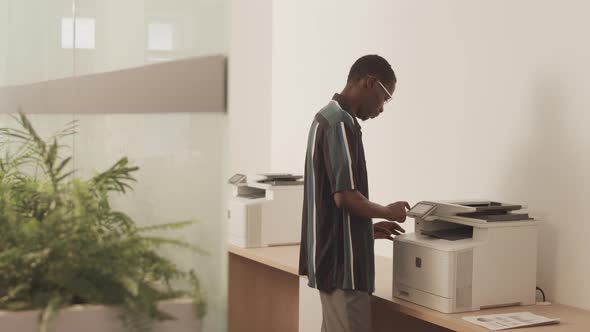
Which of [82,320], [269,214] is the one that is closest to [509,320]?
[82,320]

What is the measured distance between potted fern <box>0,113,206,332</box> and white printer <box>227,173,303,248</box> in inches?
Answer: 111

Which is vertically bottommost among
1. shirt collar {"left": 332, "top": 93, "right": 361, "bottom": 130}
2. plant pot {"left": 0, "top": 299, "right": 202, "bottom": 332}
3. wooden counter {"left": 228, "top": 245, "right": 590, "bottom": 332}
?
wooden counter {"left": 228, "top": 245, "right": 590, "bottom": 332}

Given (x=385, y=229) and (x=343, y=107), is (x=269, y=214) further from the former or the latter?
(x=343, y=107)

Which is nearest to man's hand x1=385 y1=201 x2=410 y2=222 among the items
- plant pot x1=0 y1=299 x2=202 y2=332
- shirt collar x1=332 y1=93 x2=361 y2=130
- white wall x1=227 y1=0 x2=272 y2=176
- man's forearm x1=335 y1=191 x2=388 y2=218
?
man's forearm x1=335 y1=191 x2=388 y2=218

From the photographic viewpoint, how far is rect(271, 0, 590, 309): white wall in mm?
2670

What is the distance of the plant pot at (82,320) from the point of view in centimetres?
107

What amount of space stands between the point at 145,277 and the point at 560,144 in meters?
2.02

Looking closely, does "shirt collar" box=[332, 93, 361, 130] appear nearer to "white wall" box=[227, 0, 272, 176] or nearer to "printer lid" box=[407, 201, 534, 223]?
"printer lid" box=[407, 201, 534, 223]

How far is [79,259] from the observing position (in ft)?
3.53

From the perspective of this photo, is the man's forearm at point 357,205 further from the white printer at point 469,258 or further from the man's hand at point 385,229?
the man's hand at point 385,229

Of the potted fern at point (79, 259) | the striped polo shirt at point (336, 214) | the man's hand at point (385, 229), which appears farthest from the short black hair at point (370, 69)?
the potted fern at point (79, 259)

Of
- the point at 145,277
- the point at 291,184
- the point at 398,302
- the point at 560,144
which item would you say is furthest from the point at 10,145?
the point at 291,184

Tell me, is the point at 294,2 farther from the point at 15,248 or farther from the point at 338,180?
the point at 15,248

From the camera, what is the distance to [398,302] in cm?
267
